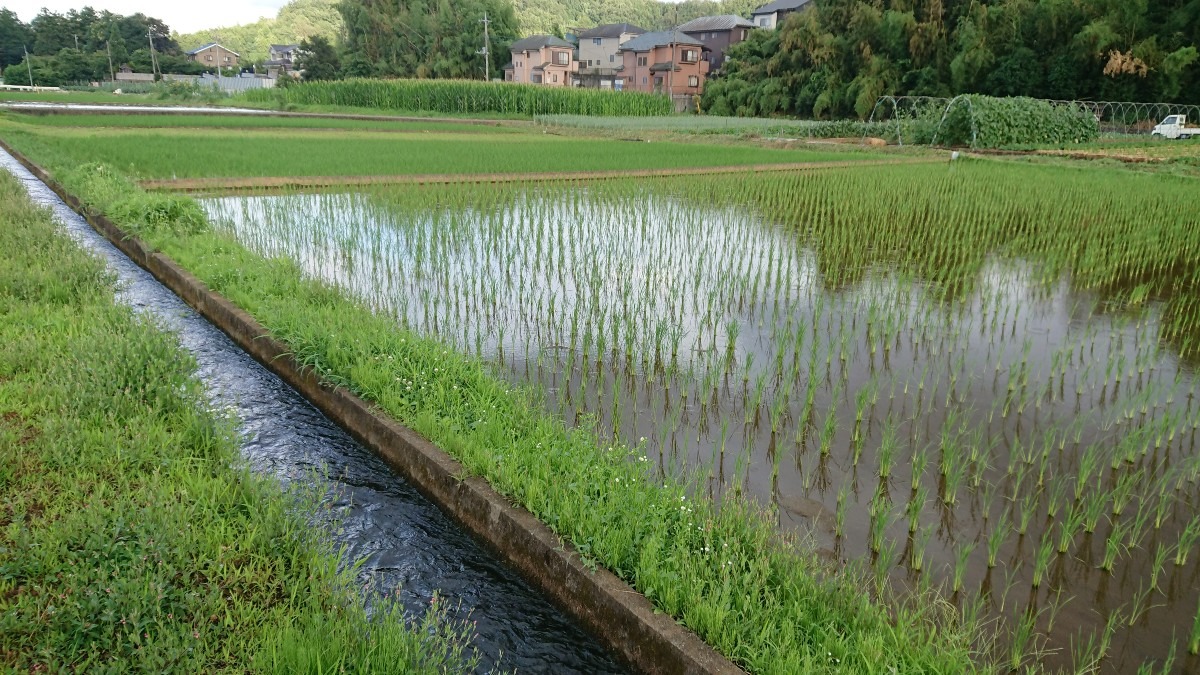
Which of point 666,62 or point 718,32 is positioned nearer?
point 666,62

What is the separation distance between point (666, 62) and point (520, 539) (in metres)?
55.6

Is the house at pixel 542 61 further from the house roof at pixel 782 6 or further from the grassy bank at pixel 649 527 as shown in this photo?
the grassy bank at pixel 649 527

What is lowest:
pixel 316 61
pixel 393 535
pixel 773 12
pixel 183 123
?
pixel 393 535

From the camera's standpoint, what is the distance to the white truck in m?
25.4

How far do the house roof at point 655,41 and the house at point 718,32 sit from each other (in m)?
1.10

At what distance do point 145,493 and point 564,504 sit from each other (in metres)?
1.70

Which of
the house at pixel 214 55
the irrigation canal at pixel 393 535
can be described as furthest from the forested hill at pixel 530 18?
the irrigation canal at pixel 393 535

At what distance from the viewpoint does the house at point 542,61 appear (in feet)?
197

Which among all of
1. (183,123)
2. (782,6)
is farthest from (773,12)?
(183,123)

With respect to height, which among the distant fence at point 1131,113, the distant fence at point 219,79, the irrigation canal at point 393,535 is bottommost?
the irrigation canal at point 393,535

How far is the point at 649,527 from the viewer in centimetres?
281

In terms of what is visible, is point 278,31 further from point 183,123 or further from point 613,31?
point 183,123

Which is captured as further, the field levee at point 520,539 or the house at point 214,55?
the house at point 214,55

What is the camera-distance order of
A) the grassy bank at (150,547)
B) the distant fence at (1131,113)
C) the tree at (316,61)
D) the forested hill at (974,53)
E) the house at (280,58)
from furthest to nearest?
the house at (280,58), the tree at (316,61), the forested hill at (974,53), the distant fence at (1131,113), the grassy bank at (150,547)
